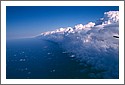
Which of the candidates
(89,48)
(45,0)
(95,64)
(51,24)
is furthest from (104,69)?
(45,0)

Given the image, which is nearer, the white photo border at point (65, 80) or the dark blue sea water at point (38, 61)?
the white photo border at point (65, 80)

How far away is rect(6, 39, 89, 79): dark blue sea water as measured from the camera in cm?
386

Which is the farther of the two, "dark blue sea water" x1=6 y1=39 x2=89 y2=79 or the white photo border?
"dark blue sea water" x1=6 y1=39 x2=89 y2=79

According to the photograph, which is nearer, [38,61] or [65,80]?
[65,80]

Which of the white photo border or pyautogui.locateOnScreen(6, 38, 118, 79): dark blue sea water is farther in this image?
pyautogui.locateOnScreen(6, 38, 118, 79): dark blue sea water

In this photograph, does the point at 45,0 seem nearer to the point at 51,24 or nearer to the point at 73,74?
the point at 51,24

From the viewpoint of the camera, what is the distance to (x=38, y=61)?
4.18 metres

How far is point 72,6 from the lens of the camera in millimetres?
3826

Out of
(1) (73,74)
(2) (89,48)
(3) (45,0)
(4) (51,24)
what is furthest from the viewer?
A: (2) (89,48)

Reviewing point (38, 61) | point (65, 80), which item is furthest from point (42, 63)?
point (65, 80)

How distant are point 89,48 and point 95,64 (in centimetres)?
36

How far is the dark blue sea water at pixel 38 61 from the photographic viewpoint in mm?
3857

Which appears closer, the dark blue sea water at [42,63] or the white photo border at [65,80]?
the white photo border at [65,80]

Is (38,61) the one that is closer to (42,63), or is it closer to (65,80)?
(42,63)
